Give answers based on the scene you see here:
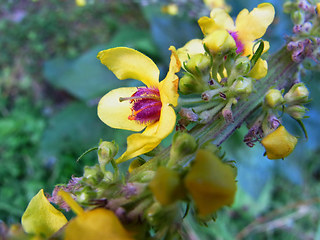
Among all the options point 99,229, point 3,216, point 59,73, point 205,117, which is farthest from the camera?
point 59,73

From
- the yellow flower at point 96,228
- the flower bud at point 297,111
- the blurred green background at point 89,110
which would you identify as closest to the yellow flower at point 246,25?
the flower bud at point 297,111

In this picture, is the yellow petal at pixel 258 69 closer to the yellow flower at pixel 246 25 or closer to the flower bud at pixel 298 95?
the yellow flower at pixel 246 25

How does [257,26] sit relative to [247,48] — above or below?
above

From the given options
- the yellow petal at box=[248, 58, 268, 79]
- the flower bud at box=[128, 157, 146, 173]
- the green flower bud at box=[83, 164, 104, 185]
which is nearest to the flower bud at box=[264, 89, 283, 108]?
the yellow petal at box=[248, 58, 268, 79]

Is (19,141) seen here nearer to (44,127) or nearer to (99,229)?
(44,127)

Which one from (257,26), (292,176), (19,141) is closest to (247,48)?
(257,26)

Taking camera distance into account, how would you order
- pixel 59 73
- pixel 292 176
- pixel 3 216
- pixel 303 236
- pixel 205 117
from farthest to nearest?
pixel 59 73
pixel 303 236
pixel 292 176
pixel 3 216
pixel 205 117

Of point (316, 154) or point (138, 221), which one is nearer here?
point (138, 221)
